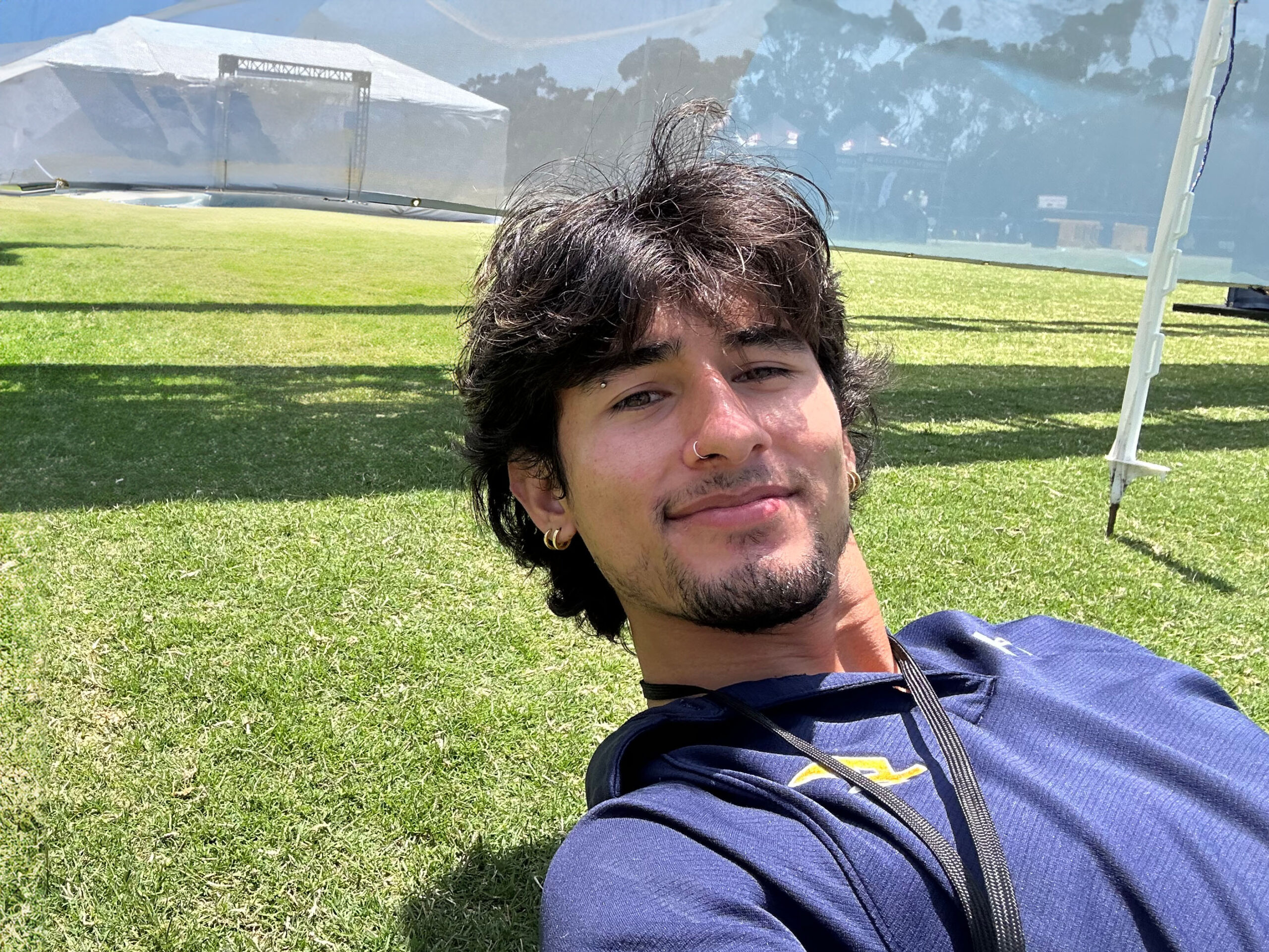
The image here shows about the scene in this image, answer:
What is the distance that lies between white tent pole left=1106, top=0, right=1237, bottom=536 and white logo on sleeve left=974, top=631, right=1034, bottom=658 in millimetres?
3473

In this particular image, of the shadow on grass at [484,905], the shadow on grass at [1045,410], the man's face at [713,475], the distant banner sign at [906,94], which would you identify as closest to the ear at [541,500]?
the man's face at [713,475]

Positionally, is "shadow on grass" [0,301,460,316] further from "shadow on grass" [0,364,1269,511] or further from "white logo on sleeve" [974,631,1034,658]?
"white logo on sleeve" [974,631,1034,658]

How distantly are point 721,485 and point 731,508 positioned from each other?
37 millimetres

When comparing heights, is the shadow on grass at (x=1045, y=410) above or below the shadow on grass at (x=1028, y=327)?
below

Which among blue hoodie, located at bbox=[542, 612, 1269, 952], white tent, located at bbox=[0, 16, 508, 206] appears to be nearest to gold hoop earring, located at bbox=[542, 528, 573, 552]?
blue hoodie, located at bbox=[542, 612, 1269, 952]

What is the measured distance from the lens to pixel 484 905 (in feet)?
7.72

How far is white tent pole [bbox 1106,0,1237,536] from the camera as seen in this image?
446 centimetres

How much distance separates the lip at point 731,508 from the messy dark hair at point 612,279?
0.98 ft

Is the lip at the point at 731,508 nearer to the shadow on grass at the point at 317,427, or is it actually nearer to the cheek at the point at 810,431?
the cheek at the point at 810,431

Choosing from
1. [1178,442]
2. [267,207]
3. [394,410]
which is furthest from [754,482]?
[267,207]

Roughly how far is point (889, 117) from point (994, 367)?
293 centimetres

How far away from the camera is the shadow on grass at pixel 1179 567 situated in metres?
4.48

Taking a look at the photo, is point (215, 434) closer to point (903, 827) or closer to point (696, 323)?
point (696, 323)

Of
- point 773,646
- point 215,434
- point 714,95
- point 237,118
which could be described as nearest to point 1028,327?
point 714,95
